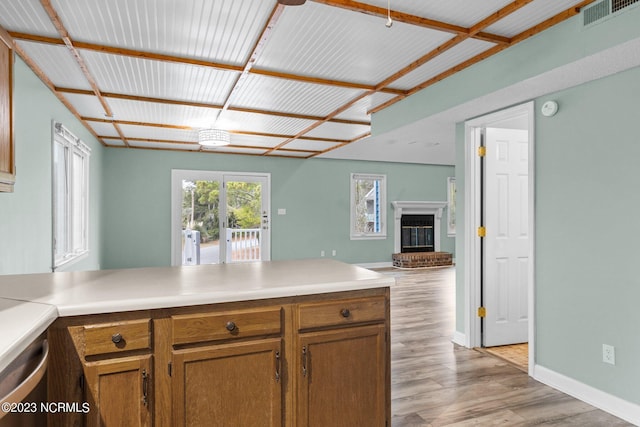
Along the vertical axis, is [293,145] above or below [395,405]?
above

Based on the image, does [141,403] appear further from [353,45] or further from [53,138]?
[53,138]

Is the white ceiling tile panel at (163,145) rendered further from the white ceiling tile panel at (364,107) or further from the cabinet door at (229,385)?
the cabinet door at (229,385)

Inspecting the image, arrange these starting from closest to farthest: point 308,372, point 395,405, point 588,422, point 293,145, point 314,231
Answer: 1. point 308,372
2. point 588,422
3. point 395,405
4. point 293,145
5. point 314,231

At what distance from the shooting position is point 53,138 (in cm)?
390

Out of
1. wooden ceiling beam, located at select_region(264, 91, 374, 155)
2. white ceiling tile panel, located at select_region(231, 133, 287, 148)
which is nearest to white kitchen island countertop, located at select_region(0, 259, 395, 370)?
wooden ceiling beam, located at select_region(264, 91, 374, 155)

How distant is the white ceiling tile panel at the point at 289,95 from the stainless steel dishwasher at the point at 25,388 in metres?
2.77

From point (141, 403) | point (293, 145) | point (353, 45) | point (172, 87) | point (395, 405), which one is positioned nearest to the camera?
point (141, 403)

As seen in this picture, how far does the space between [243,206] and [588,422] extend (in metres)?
6.67

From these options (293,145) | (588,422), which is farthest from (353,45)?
(293,145)

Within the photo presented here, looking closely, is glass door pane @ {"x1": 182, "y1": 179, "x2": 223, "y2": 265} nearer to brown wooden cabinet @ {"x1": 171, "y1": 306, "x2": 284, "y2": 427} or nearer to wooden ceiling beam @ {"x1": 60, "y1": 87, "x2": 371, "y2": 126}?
wooden ceiling beam @ {"x1": 60, "y1": 87, "x2": 371, "y2": 126}

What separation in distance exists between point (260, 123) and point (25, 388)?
4.43 meters

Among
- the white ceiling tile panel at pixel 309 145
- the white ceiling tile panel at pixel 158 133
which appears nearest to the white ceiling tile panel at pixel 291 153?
the white ceiling tile panel at pixel 309 145

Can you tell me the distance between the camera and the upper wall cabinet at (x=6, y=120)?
6.03 ft

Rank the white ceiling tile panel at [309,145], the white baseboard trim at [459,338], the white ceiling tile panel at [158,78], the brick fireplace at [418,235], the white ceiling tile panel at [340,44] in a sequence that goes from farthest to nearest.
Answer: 1. the brick fireplace at [418,235]
2. the white ceiling tile panel at [309,145]
3. the white baseboard trim at [459,338]
4. the white ceiling tile panel at [158,78]
5. the white ceiling tile panel at [340,44]
